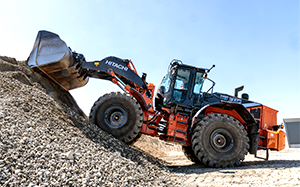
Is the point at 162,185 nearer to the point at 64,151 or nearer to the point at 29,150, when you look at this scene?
the point at 64,151

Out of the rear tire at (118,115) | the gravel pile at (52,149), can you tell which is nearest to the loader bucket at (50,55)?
the gravel pile at (52,149)

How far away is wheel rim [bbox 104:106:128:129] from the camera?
6.96 m

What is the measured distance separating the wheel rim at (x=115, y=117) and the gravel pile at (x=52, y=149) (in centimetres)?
80

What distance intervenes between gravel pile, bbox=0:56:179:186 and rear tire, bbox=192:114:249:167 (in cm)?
134

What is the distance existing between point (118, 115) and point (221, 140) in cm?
318

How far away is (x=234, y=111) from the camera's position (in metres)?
7.54

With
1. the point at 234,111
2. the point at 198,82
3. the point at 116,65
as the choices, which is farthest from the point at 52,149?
the point at 234,111

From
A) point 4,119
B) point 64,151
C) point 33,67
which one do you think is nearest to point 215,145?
point 64,151

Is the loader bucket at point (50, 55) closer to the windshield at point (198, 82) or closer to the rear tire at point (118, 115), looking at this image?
the rear tire at point (118, 115)

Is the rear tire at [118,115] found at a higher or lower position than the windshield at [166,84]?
lower

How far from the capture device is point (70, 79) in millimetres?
8117

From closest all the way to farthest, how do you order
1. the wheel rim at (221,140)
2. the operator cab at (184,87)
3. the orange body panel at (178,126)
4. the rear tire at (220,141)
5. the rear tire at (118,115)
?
1. the rear tire at (220,141)
2. the wheel rim at (221,140)
3. the rear tire at (118,115)
4. the orange body panel at (178,126)
5. the operator cab at (184,87)

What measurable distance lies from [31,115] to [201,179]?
405 cm

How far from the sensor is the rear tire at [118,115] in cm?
684
